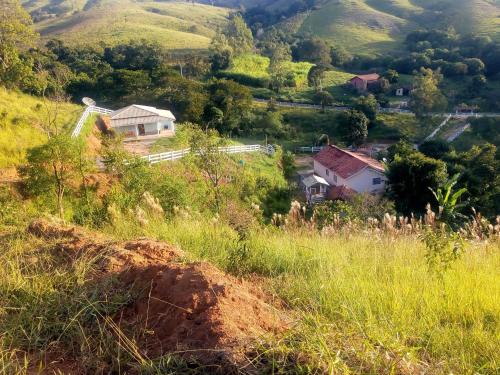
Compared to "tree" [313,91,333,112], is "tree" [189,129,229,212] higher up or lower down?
higher up

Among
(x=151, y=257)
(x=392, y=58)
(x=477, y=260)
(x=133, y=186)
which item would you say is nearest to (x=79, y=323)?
(x=151, y=257)

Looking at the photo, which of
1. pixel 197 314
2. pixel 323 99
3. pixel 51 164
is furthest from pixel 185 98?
pixel 197 314

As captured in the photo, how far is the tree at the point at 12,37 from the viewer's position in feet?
78.0

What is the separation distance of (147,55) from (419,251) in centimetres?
5029

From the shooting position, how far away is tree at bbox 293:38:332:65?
62069 mm

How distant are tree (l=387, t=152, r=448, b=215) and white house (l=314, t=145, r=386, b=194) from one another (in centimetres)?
346

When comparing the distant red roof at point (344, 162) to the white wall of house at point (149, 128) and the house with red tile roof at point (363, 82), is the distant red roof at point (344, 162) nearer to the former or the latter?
the white wall of house at point (149, 128)

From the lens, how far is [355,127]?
34938mm

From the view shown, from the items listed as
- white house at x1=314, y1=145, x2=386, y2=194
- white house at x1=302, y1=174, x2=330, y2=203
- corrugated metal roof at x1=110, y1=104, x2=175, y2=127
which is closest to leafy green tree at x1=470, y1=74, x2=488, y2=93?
white house at x1=314, y1=145, x2=386, y2=194

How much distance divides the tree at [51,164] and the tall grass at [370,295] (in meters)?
7.86

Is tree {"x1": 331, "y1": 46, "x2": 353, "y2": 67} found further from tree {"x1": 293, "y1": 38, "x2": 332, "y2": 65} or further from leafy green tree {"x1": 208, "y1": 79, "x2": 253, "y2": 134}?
leafy green tree {"x1": 208, "y1": 79, "x2": 253, "y2": 134}

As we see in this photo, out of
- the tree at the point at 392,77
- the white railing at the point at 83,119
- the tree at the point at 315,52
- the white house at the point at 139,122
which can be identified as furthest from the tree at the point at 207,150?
the tree at the point at 315,52

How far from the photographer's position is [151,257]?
3.59 metres

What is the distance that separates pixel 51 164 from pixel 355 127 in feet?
90.3
